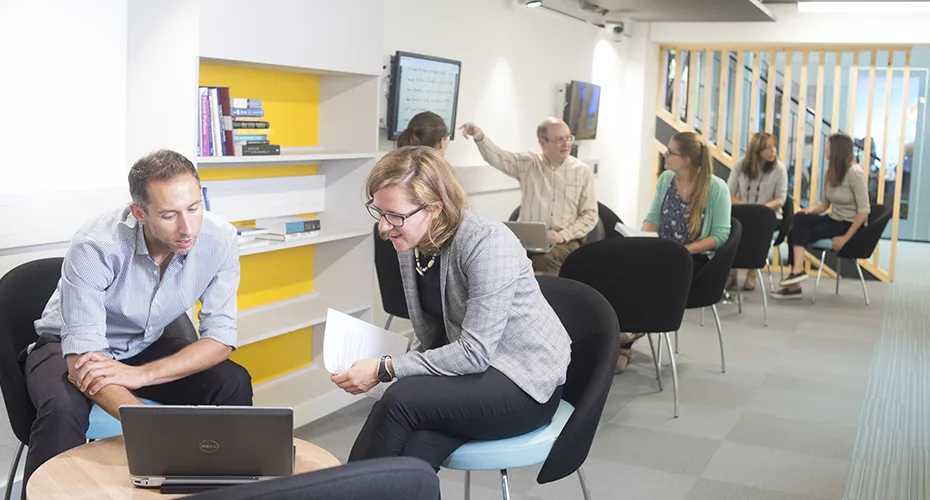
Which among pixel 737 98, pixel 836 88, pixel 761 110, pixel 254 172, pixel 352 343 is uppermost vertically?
pixel 836 88

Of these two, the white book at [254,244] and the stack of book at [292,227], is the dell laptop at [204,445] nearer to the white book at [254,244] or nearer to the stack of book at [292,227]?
the white book at [254,244]

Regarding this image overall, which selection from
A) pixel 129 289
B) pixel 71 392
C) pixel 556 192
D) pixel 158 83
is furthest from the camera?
pixel 556 192

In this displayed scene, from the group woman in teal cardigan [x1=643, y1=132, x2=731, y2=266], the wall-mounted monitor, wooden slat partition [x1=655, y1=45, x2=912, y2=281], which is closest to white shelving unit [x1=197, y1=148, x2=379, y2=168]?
woman in teal cardigan [x1=643, y1=132, x2=731, y2=266]

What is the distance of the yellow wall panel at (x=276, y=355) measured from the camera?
4.93 metres

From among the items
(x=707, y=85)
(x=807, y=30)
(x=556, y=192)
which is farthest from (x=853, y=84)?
(x=556, y=192)

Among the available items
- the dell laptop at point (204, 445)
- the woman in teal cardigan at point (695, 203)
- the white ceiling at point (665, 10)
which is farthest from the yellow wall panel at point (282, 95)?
the white ceiling at point (665, 10)

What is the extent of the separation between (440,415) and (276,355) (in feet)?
8.95

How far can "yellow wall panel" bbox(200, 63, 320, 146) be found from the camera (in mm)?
4531

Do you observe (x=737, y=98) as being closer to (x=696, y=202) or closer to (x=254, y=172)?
(x=696, y=202)

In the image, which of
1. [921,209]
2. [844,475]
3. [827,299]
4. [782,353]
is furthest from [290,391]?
[921,209]

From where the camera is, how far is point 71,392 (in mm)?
2764

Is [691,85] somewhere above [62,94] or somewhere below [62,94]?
above

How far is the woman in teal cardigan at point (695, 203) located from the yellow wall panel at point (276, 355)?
6.14ft

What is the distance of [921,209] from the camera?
44.2 ft
